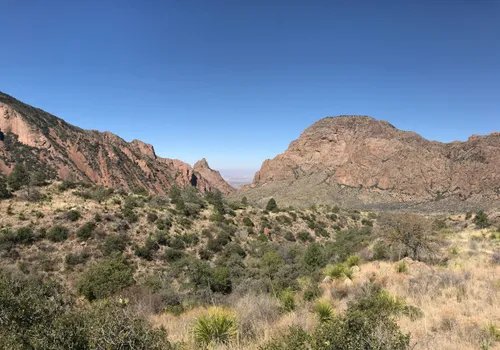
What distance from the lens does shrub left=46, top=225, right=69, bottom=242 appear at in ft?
81.0

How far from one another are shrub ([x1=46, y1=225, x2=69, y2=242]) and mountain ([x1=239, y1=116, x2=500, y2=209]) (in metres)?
66.0

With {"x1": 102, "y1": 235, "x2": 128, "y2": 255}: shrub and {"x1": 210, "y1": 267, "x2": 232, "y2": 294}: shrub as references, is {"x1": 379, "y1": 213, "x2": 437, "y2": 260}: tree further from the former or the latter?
{"x1": 102, "y1": 235, "x2": 128, "y2": 255}: shrub

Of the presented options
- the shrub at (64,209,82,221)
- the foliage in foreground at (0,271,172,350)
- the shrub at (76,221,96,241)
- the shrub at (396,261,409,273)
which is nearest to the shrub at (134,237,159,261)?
the shrub at (76,221,96,241)

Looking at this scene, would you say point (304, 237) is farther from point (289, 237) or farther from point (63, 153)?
point (63, 153)

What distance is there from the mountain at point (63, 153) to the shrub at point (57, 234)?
157ft

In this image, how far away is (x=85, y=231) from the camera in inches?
1016

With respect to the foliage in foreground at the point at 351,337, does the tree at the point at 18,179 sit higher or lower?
higher

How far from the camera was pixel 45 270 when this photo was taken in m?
21.2

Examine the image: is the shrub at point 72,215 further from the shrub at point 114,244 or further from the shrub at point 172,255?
the shrub at point 172,255

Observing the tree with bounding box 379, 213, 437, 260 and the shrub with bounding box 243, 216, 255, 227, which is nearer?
the tree with bounding box 379, 213, 437, 260

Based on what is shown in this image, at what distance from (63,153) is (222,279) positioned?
265ft

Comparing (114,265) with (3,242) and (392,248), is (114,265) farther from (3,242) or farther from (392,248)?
(392,248)

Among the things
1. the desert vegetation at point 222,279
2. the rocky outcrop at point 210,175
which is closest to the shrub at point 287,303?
the desert vegetation at point 222,279

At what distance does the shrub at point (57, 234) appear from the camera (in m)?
24.7
